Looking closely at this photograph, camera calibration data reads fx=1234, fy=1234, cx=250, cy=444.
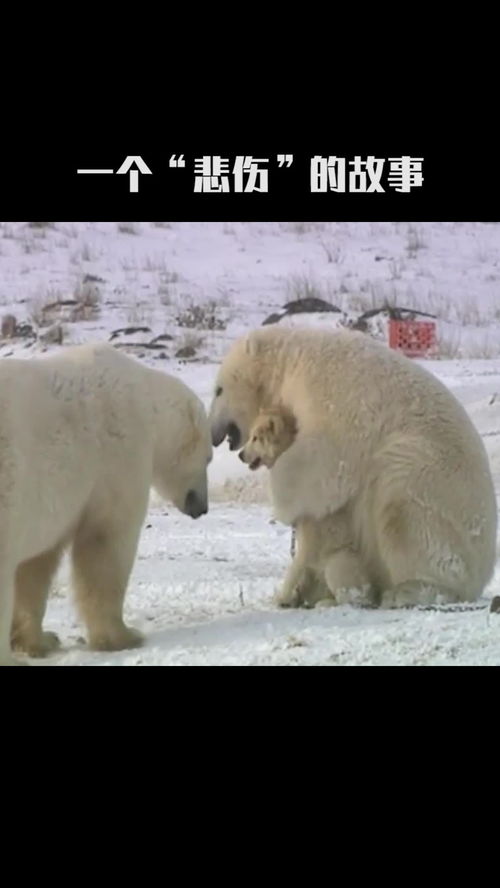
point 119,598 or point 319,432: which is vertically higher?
point 319,432

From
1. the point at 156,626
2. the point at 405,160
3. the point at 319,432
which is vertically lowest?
the point at 156,626

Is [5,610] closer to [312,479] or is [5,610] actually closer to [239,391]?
[312,479]

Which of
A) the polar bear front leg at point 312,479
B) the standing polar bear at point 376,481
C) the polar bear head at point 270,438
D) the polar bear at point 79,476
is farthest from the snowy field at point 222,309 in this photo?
the polar bear head at point 270,438

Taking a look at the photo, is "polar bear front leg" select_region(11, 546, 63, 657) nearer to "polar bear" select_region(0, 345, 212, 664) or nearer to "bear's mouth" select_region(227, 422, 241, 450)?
"polar bear" select_region(0, 345, 212, 664)

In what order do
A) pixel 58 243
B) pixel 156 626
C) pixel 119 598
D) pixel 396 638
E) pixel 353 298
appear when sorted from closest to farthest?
pixel 396 638 < pixel 119 598 < pixel 156 626 < pixel 353 298 < pixel 58 243

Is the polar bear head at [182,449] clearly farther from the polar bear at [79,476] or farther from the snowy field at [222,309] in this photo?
the snowy field at [222,309]

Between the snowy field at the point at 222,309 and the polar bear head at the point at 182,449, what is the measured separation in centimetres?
55

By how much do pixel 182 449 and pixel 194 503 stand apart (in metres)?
0.28

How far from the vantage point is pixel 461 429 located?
19.0 ft

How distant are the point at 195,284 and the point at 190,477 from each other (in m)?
10.9

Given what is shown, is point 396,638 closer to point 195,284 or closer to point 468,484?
point 468,484

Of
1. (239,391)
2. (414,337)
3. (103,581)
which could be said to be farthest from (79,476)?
(414,337)

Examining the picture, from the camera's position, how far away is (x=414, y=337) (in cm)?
1470

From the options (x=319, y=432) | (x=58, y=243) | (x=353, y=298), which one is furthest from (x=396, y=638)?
(x=58, y=243)
